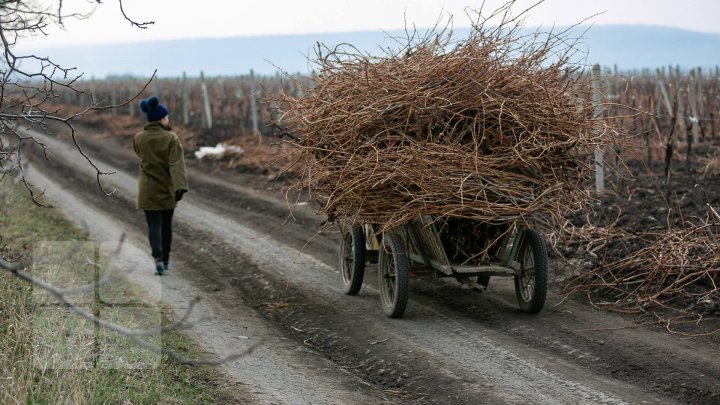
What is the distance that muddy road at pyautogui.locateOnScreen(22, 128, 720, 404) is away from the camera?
6.04m

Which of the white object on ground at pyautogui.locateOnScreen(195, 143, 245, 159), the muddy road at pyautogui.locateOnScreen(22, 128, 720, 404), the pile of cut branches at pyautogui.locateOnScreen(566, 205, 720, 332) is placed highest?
the white object on ground at pyautogui.locateOnScreen(195, 143, 245, 159)

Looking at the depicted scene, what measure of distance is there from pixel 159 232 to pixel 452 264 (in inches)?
144

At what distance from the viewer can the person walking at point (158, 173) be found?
10.1 m

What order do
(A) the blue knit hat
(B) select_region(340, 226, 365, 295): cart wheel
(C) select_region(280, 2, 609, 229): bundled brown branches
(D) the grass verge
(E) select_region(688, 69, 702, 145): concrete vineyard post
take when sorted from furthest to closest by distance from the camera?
(E) select_region(688, 69, 702, 145): concrete vineyard post < (A) the blue knit hat < (B) select_region(340, 226, 365, 295): cart wheel < (C) select_region(280, 2, 609, 229): bundled brown branches < (D) the grass verge

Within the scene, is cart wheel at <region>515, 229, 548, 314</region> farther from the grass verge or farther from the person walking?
the person walking

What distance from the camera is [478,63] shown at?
7914mm

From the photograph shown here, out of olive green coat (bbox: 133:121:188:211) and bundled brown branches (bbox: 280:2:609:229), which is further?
olive green coat (bbox: 133:121:188:211)

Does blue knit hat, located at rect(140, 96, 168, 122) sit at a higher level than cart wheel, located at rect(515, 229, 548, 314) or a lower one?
higher

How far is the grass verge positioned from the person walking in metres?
2.36

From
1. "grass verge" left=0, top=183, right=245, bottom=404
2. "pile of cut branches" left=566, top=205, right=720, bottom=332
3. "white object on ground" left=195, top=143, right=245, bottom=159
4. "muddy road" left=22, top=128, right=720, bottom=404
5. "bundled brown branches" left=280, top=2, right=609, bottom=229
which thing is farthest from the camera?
"white object on ground" left=195, top=143, right=245, bottom=159

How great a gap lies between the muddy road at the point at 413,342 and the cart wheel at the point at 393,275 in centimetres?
14

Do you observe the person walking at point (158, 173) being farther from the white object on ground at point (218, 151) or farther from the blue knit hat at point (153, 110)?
the white object on ground at point (218, 151)

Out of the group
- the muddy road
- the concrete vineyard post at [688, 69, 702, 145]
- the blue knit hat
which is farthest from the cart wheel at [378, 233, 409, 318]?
the concrete vineyard post at [688, 69, 702, 145]

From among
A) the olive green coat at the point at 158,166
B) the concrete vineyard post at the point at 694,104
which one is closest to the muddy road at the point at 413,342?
the olive green coat at the point at 158,166
